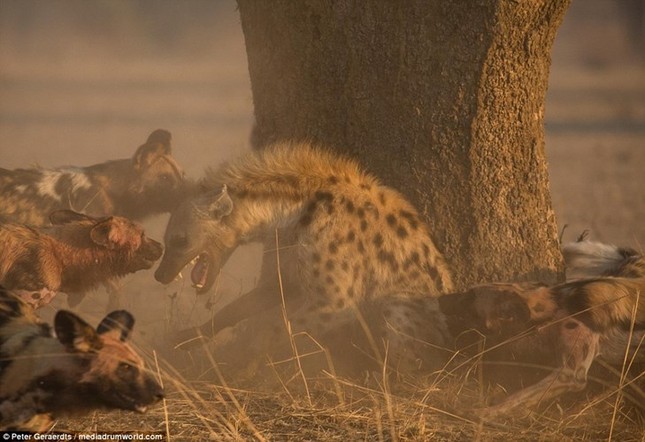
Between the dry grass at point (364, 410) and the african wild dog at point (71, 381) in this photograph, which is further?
the dry grass at point (364, 410)

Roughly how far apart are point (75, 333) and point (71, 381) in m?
0.18

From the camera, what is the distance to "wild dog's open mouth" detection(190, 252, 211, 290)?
5.37 m

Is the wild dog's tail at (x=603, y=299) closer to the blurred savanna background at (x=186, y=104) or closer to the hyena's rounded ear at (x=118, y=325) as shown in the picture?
the blurred savanna background at (x=186, y=104)

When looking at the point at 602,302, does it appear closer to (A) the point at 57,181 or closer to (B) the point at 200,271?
(B) the point at 200,271

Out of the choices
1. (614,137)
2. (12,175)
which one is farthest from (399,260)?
(614,137)

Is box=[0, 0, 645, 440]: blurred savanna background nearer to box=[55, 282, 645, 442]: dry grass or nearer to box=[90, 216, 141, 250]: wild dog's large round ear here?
box=[55, 282, 645, 442]: dry grass

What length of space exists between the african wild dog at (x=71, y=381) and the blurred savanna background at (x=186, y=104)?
1.87ft

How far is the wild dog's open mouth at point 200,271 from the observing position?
17.6 feet

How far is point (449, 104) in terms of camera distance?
5.06 metres

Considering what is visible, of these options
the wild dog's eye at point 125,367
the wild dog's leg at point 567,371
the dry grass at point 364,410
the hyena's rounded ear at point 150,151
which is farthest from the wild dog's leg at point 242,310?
the hyena's rounded ear at point 150,151

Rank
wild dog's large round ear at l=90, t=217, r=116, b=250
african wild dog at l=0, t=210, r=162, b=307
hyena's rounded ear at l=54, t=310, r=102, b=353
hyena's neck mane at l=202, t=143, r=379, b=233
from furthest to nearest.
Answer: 1. hyena's neck mane at l=202, t=143, r=379, b=233
2. wild dog's large round ear at l=90, t=217, r=116, b=250
3. african wild dog at l=0, t=210, r=162, b=307
4. hyena's rounded ear at l=54, t=310, r=102, b=353

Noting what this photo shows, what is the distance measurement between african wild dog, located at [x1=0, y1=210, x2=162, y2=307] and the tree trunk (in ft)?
3.95

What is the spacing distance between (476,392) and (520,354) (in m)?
0.28

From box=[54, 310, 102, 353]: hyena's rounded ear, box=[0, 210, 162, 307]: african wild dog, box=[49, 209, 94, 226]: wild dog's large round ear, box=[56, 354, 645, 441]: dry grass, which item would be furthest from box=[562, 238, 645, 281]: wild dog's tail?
box=[54, 310, 102, 353]: hyena's rounded ear
